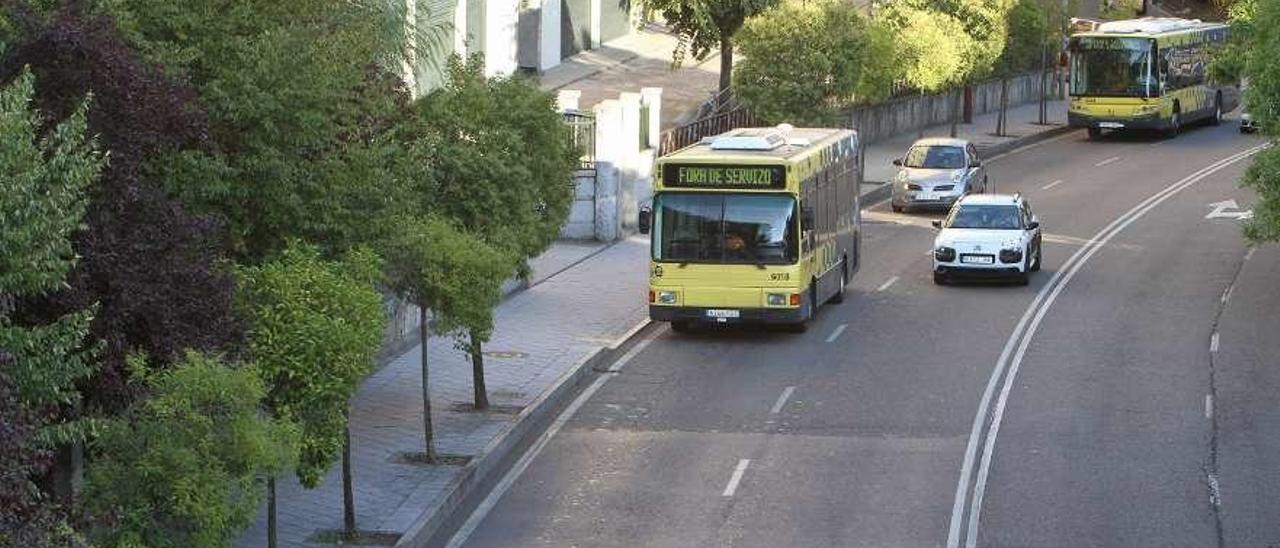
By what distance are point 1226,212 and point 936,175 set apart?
256 inches

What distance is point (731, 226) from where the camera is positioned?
31609 millimetres

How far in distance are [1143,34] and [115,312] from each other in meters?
49.5

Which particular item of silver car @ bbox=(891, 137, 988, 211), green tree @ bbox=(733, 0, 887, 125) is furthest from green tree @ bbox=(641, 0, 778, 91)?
silver car @ bbox=(891, 137, 988, 211)

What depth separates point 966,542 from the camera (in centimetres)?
Answer: 2075

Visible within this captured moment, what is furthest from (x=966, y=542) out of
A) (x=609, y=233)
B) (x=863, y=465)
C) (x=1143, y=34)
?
(x=1143, y=34)

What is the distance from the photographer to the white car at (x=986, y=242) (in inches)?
1458

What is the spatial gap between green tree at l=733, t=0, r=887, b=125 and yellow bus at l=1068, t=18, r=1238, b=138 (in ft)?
40.5

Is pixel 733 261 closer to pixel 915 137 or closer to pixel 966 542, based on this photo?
pixel 966 542

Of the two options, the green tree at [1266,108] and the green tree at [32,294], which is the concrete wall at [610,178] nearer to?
the green tree at [1266,108]

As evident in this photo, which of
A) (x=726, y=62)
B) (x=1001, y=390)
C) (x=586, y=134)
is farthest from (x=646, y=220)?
(x=726, y=62)

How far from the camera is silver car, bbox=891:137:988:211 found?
157 feet

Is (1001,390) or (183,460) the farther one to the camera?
(1001,390)

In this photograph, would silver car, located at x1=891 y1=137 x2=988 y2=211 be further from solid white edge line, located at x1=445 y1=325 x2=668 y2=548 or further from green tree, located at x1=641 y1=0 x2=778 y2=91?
solid white edge line, located at x1=445 y1=325 x2=668 y2=548

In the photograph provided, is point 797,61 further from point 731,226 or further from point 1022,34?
point 731,226
